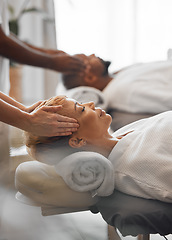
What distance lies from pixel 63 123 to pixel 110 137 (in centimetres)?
11

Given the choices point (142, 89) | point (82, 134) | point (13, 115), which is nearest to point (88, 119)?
point (82, 134)

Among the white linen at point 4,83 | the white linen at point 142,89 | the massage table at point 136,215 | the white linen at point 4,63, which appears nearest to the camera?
the massage table at point 136,215

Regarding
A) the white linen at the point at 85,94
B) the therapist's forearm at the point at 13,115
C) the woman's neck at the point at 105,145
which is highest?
the therapist's forearm at the point at 13,115

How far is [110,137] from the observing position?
0.59 metres

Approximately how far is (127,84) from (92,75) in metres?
0.13

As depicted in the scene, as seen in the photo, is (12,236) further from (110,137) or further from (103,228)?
(110,137)

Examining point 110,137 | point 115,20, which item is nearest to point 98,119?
point 110,137

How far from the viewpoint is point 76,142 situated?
1.74 ft

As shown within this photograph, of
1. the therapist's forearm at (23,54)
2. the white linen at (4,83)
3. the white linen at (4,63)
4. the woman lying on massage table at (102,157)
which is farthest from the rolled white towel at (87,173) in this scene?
the therapist's forearm at (23,54)

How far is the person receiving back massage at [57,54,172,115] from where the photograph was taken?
103 cm

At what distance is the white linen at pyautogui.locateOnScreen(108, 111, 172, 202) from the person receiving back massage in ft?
1.46

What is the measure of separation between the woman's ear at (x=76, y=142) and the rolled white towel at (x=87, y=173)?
3 centimetres

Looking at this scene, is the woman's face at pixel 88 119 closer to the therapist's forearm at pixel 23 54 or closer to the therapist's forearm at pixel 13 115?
the therapist's forearm at pixel 13 115

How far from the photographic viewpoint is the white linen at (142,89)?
1.02m
